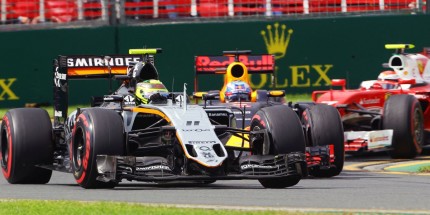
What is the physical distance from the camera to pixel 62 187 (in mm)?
14922

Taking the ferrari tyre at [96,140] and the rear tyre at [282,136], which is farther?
the rear tyre at [282,136]

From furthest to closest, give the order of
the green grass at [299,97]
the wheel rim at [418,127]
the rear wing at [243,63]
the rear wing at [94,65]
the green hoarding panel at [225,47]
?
1. the green grass at [299,97]
2. the green hoarding panel at [225,47]
3. the wheel rim at [418,127]
4. the rear wing at [243,63]
5. the rear wing at [94,65]

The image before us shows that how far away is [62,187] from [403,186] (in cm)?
386

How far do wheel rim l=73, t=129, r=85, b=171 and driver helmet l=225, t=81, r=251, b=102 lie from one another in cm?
496

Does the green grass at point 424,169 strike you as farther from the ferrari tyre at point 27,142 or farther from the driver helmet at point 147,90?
the ferrari tyre at point 27,142

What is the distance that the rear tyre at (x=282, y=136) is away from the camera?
45.9 feet

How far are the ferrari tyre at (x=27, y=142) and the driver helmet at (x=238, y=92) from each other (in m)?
4.06


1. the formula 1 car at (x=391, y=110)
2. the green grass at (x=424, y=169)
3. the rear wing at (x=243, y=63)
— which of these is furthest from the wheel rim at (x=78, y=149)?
the formula 1 car at (x=391, y=110)

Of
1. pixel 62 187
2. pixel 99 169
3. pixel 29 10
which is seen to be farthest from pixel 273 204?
pixel 29 10

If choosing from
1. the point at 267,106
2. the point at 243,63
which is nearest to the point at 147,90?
the point at 267,106

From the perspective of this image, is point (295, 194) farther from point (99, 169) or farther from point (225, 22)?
point (225, 22)

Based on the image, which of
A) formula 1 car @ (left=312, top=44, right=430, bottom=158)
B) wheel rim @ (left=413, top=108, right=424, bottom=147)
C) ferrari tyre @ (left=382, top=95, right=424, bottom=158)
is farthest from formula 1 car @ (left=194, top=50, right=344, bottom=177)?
wheel rim @ (left=413, top=108, right=424, bottom=147)

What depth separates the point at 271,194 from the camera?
1290 cm

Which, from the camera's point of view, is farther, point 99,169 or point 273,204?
point 99,169
